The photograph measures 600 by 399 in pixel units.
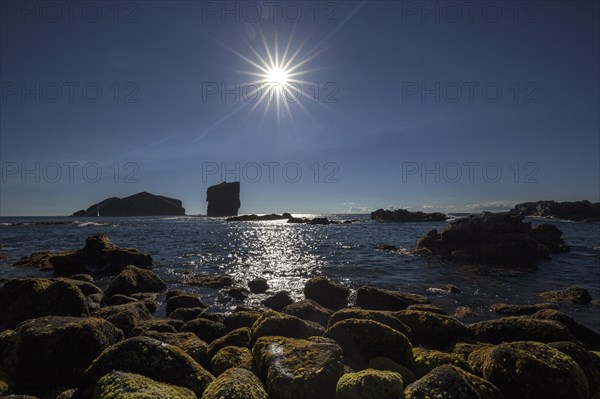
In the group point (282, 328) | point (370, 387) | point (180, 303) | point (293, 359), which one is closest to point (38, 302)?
point (180, 303)

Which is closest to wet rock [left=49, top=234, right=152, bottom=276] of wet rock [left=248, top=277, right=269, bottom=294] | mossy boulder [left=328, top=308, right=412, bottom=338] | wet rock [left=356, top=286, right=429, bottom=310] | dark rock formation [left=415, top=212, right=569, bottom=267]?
wet rock [left=248, top=277, right=269, bottom=294]

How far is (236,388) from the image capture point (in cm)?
450

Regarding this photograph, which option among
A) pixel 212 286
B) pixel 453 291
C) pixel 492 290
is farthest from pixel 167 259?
pixel 492 290

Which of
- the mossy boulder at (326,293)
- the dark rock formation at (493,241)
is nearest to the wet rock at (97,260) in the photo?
the mossy boulder at (326,293)

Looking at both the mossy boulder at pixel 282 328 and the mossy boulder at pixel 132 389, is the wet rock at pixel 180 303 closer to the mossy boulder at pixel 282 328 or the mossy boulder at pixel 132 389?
the mossy boulder at pixel 282 328

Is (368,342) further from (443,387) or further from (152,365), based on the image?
(152,365)

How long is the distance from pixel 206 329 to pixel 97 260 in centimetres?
1927

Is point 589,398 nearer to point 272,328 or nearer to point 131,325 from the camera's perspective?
point 272,328

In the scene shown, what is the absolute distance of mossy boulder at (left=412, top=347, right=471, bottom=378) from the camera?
606 centimetres

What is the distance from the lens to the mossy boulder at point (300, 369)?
4703 mm

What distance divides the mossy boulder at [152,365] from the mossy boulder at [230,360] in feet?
2.33

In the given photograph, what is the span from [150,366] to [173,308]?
27.5 ft

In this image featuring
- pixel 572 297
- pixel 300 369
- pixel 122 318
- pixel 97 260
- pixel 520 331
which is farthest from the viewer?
pixel 97 260

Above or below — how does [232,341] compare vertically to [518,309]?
above
